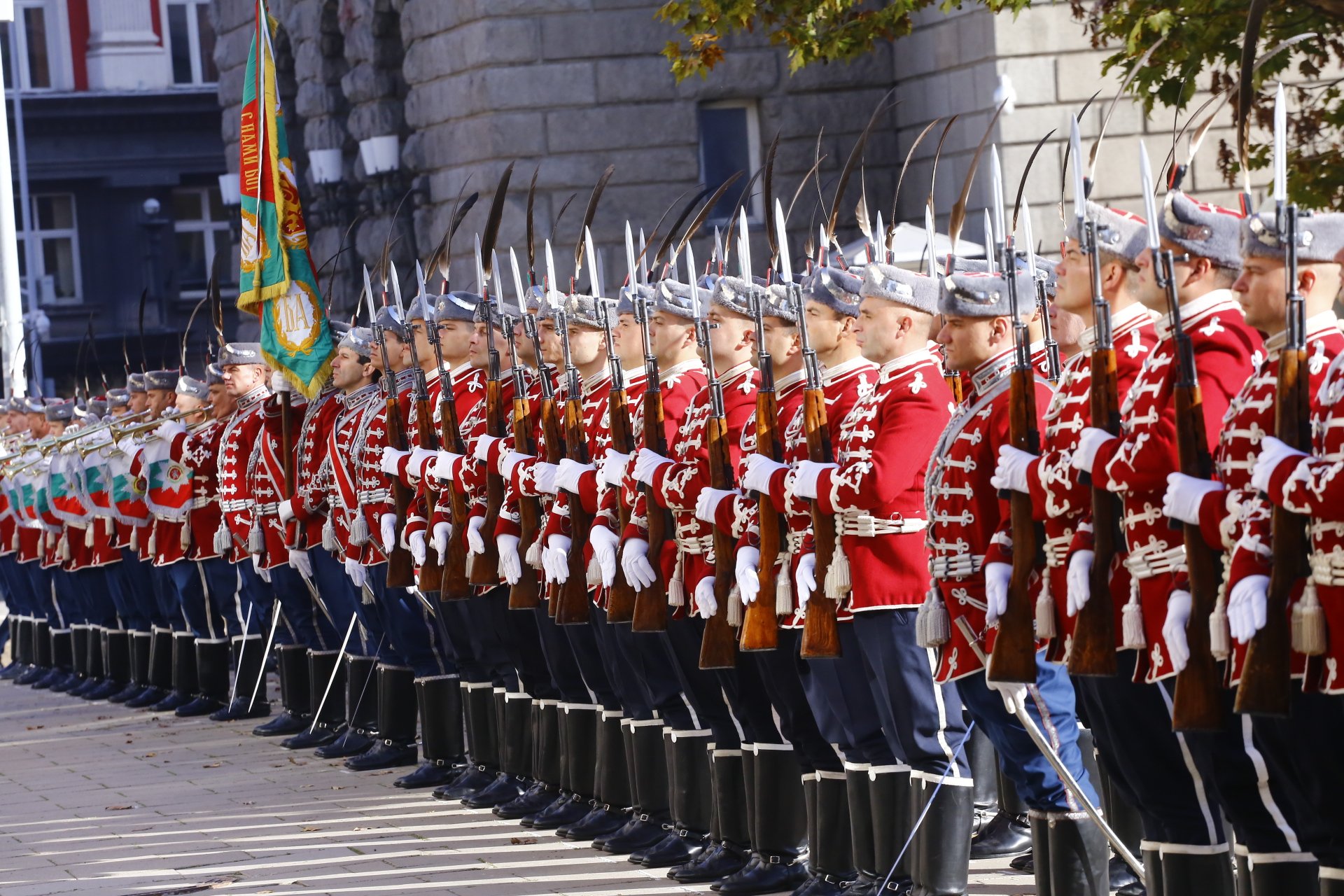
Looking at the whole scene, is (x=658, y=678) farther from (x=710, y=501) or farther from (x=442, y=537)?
(x=442, y=537)

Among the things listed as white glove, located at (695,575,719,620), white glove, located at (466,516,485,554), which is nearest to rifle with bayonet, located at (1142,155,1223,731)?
white glove, located at (695,575,719,620)

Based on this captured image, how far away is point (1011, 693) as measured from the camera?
557 centimetres

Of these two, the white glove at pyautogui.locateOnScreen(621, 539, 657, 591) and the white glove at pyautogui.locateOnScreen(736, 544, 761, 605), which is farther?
the white glove at pyautogui.locateOnScreen(621, 539, 657, 591)

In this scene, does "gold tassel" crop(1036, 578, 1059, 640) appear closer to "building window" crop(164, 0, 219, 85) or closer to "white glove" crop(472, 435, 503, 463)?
"white glove" crop(472, 435, 503, 463)

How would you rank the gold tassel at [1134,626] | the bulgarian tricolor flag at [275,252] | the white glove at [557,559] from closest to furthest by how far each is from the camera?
1. the gold tassel at [1134,626]
2. the white glove at [557,559]
3. the bulgarian tricolor flag at [275,252]

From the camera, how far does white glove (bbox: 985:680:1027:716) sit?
5.48 meters

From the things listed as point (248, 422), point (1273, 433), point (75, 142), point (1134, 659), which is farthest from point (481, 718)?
point (75, 142)

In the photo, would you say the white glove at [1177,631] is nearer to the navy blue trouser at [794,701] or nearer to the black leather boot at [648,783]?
the navy blue trouser at [794,701]

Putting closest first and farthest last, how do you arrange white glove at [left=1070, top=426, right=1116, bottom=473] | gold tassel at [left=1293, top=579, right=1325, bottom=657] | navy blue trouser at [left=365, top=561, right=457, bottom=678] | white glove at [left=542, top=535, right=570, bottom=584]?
gold tassel at [left=1293, top=579, right=1325, bottom=657]
white glove at [left=1070, top=426, right=1116, bottom=473]
white glove at [left=542, top=535, right=570, bottom=584]
navy blue trouser at [left=365, top=561, right=457, bottom=678]

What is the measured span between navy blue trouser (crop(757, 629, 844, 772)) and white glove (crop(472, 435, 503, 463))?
2082 millimetres

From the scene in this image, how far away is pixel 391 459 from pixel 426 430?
268 millimetres

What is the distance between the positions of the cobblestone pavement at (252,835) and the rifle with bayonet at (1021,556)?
1.42 m

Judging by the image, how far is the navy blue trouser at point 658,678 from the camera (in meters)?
7.45

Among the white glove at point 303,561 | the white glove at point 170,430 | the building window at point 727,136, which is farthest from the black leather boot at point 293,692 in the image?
the building window at point 727,136
